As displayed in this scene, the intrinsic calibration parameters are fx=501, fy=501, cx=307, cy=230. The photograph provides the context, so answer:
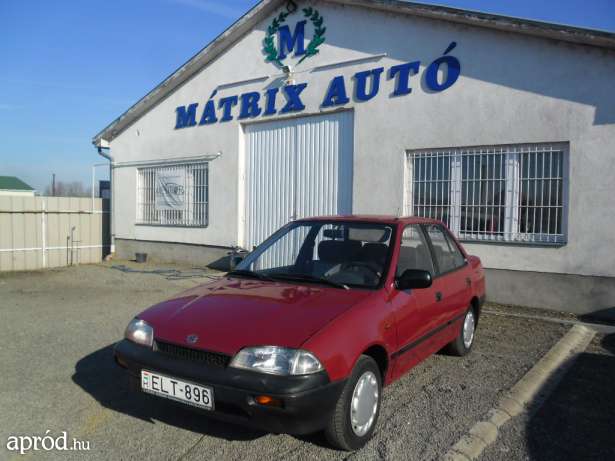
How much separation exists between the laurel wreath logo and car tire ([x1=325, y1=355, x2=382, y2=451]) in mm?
8785

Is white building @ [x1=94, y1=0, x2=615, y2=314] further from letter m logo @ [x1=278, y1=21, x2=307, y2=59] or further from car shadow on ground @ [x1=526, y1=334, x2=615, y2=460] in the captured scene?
car shadow on ground @ [x1=526, y1=334, x2=615, y2=460]

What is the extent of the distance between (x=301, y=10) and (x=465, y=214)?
600 cm

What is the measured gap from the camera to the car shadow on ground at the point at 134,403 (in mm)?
3627

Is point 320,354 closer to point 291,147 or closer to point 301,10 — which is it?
point 291,147

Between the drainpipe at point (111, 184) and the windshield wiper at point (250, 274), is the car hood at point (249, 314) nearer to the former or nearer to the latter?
the windshield wiper at point (250, 274)

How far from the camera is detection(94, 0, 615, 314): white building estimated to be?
7.80m

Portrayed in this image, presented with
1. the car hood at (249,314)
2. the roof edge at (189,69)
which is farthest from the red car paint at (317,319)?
the roof edge at (189,69)

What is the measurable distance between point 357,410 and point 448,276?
7.00 feet

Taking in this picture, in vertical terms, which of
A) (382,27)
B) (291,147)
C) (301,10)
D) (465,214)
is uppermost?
(301,10)

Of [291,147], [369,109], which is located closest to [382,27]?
[369,109]

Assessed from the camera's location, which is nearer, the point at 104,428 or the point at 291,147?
the point at 104,428

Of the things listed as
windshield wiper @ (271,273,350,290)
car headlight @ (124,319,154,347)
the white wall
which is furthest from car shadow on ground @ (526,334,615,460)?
the white wall

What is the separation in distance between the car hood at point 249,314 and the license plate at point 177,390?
0.25 meters

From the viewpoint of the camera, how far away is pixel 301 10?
11273 millimetres
